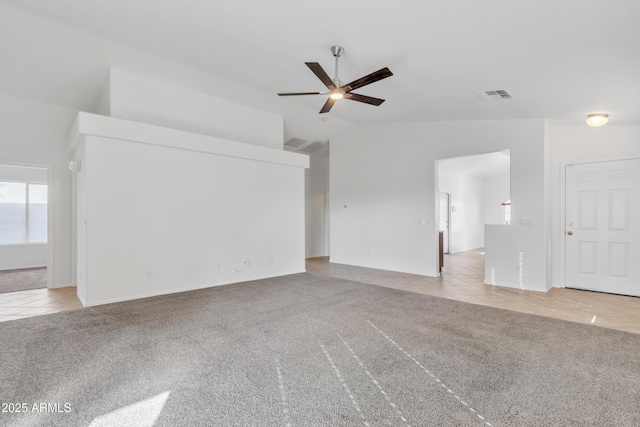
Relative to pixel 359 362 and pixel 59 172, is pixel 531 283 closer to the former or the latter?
pixel 359 362

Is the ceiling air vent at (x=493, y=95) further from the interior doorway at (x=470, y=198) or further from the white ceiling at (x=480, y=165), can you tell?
the interior doorway at (x=470, y=198)

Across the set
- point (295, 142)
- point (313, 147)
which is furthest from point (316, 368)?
point (313, 147)

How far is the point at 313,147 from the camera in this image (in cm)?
848

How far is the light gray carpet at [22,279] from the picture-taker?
5260mm

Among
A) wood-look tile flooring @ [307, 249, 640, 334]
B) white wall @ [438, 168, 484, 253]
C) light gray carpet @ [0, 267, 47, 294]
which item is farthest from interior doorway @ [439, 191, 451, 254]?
light gray carpet @ [0, 267, 47, 294]

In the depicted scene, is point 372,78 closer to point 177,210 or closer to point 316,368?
point 316,368

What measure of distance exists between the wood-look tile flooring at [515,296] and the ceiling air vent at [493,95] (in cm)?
281

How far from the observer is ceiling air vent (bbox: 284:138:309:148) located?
773 cm

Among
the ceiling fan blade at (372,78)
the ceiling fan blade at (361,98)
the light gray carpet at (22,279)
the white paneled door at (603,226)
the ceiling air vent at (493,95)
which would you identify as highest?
the ceiling air vent at (493,95)

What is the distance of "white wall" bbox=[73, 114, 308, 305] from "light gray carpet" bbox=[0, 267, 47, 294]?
215 cm

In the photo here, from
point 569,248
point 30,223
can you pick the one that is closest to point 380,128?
point 569,248

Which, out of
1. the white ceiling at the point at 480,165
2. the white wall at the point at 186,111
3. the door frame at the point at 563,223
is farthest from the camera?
the white ceiling at the point at 480,165

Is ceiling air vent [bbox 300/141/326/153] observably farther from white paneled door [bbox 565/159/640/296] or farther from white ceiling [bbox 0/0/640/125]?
white paneled door [bbox 565/159/640/296]

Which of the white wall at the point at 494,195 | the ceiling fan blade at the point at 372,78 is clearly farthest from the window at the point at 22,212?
the white wall at the point at 494,195
